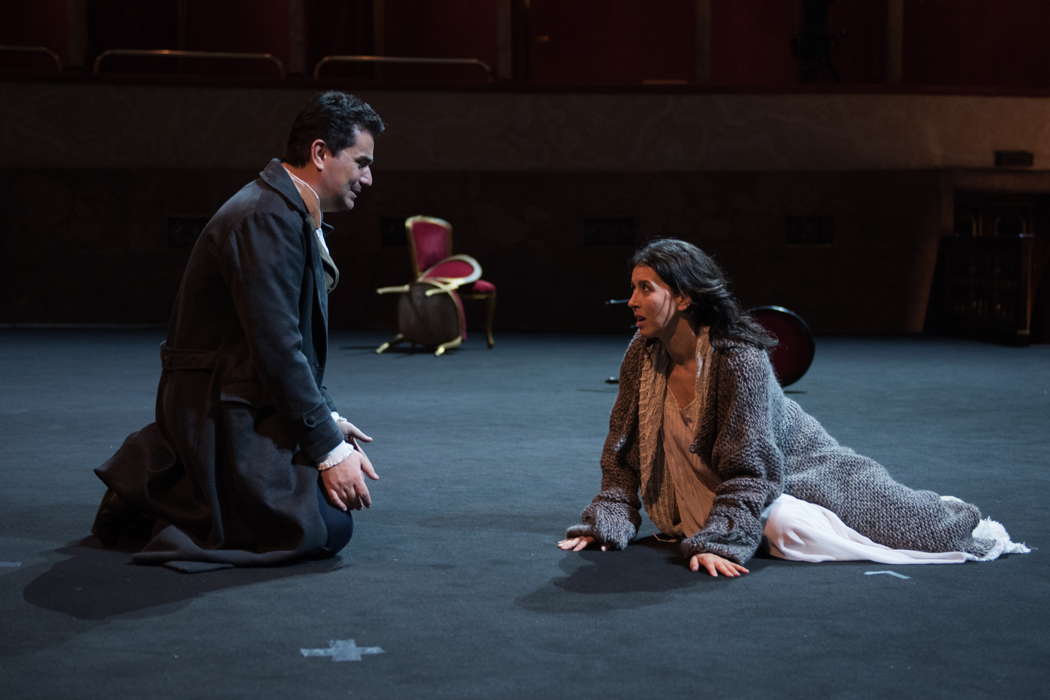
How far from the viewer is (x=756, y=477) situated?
3404mm

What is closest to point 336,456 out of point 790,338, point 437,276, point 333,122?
point 333,122

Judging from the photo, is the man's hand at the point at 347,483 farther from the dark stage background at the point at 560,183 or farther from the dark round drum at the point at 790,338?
the dark stage background at the point at 560,183

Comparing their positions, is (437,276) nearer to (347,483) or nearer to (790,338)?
(790,338)

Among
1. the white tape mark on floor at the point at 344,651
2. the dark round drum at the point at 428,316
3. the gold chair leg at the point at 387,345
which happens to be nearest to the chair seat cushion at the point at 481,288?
the dark round drum at the point at 428,316

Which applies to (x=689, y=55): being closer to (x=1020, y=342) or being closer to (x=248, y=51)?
(x=248, y=51)

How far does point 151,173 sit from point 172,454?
8.59m

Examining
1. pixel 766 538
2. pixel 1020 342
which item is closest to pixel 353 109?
pixel 766 538

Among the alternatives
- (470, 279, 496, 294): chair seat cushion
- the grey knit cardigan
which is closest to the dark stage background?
(470, 279, 496, 294): chair seat cushion

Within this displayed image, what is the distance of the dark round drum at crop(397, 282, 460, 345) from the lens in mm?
9844

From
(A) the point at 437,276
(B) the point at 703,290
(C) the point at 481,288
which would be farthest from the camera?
(C) the point at 481,288

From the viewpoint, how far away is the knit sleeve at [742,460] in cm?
338

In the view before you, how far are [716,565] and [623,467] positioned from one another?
45cm

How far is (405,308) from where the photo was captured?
9.91 m

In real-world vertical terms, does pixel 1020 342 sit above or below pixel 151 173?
below
